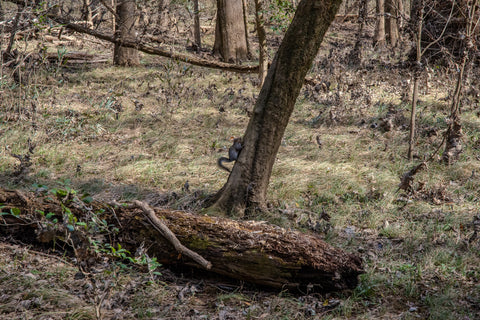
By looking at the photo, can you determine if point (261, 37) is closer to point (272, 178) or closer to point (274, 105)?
point (272, 178)

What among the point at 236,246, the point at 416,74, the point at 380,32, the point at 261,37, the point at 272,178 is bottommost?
the point at 236,246

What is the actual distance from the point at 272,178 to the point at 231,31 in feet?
21.9

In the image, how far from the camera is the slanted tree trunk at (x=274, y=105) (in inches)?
157

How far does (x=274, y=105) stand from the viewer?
13.9ft

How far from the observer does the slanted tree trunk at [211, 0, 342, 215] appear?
3992 mm

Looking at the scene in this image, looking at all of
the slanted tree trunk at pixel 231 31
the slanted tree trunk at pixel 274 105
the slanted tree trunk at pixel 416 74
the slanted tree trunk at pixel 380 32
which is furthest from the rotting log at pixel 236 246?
the slanted tree trunk at pixel 380 32

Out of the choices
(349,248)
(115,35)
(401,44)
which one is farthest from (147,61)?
(349,248)

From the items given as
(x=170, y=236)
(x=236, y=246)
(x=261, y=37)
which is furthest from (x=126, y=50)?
(x=236, y=246)

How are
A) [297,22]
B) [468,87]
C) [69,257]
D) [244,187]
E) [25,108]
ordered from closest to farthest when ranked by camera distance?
[69,257] < [297,22] < [244,187] < [25,108] < [468,87]

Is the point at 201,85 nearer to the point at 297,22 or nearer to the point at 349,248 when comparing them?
the point at 297,22

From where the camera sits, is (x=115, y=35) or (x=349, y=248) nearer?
(x=349, y=248)

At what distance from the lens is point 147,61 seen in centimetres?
1132

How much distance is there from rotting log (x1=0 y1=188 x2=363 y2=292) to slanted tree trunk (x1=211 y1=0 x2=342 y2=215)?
0.85 metres

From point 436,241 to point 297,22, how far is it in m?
2.75
